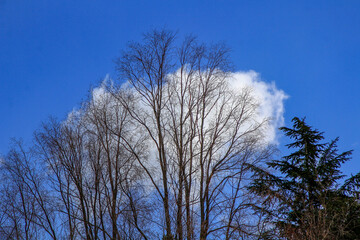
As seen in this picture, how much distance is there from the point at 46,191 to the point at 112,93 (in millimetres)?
5050

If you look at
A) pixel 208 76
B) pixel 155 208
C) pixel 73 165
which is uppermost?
pixel 208 76

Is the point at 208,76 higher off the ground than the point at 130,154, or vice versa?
the point at 208,76

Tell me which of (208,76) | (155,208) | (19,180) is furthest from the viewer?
(19,180)

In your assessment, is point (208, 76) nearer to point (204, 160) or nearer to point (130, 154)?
point (204, 160)

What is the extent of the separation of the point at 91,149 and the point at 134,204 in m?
3.17

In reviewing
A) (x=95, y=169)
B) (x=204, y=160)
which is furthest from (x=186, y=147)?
(x=95, y=169)

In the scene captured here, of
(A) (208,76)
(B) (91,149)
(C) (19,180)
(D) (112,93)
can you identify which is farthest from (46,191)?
(A) (208,76)

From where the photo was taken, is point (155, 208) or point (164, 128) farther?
point (164, 128)

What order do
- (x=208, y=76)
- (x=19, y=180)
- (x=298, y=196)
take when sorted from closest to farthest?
(x=298, y=196)
(x=208, y=76)
(x=19, y=180)

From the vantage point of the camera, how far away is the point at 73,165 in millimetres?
15148

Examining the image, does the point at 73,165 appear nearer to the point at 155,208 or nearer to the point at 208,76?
the point at 155,208

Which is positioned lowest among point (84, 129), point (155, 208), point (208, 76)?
point (155, 208)

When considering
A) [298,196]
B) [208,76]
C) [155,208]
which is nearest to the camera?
[155,208]

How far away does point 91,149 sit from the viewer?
605 inches
